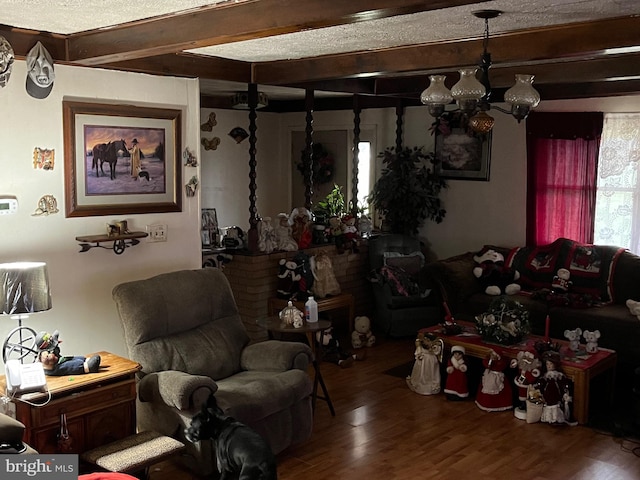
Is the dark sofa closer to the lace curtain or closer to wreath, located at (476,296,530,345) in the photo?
the lace curtain

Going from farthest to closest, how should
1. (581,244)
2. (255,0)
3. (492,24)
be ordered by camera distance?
(581,244) < (492,24) < (255,0)

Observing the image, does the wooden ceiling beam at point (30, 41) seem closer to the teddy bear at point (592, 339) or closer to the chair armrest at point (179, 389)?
the chair armrest at point (179, 389)

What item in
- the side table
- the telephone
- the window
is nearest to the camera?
the telephone

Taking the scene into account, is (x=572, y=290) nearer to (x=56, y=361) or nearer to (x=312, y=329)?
(x=312, y=329)

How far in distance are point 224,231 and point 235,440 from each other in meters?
3.41

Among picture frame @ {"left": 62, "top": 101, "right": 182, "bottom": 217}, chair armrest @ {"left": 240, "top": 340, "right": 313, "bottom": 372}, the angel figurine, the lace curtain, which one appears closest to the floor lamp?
picture frame @ {"left": 62, "top": 101, "right": 182, "bottom": 217}

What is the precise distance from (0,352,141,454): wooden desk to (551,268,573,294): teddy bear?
3.75m

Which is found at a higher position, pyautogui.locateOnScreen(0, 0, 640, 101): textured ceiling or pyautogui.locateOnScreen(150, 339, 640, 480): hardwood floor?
pyautogui.locateOnScreen(0, 0, 640, 101): textured ceiling

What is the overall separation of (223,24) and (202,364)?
2113 mm

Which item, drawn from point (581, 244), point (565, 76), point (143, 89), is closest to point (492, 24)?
point (565, 76)

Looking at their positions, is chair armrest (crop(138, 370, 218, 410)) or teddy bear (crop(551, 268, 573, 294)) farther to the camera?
teddy bear (crop(551, 268, 573, 294))

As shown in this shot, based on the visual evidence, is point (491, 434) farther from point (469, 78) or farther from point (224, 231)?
point (224, 231)

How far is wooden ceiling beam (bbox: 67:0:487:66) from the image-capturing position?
2516 millimetres

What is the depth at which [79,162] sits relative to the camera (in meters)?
4.18
